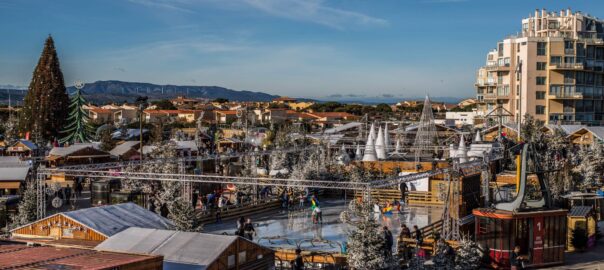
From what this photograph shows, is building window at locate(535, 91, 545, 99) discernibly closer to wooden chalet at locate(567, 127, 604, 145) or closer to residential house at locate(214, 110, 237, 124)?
wooden chalet at locate(567, 127, 604, 145)

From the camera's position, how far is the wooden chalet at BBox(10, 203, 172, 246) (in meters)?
15.8

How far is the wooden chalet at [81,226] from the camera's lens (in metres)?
15.8

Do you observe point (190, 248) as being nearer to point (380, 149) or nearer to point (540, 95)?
point (380, 149)

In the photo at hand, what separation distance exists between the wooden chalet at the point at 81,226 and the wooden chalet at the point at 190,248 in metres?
1.59

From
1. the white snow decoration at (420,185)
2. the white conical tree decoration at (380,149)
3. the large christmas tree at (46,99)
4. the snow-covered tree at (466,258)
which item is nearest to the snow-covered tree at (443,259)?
the snow-covered tree at (466,258)

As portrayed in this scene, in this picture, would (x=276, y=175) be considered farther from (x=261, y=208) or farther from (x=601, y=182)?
(x=601, y=182)

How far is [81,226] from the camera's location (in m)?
16.0

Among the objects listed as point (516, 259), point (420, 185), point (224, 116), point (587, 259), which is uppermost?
point (224, 116)

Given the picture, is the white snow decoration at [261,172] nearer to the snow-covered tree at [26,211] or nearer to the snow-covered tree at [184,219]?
the snow-covered tree at [26,211]

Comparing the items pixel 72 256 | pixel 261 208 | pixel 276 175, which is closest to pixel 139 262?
pixel 72 256

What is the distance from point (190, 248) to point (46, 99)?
167 ft

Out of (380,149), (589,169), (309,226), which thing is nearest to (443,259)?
(309,226)

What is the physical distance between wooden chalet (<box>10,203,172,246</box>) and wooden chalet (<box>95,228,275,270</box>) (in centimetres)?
159

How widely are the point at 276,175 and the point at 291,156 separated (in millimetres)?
7185
